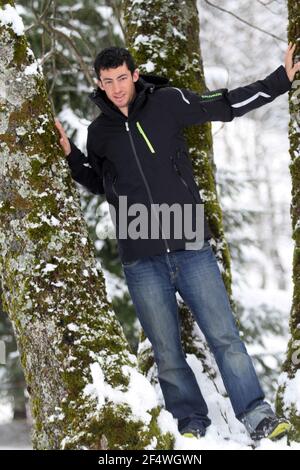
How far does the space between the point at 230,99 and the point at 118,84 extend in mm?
643

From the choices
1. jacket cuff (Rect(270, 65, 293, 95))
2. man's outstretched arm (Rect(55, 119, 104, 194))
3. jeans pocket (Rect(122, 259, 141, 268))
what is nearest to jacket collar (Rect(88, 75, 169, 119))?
man's outstretched arm (Rect(55, 119, 104, 194))

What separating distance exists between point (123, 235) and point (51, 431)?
1.25m

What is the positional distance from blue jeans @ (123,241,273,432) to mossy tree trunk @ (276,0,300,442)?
Result: 0.16 meters

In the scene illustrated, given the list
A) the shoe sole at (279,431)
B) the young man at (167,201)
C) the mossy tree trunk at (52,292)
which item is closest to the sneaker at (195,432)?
the young man at (167,201)

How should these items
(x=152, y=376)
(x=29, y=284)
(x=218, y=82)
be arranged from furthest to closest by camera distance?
(x=218, y=82), (x=152, y=376), (x=29, y=284)

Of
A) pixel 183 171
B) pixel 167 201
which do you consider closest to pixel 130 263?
pixel 167 201

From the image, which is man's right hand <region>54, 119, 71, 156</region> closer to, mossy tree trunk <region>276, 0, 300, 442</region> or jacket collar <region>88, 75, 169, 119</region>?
jacket collar <region>88, 75, 169, 119</region>

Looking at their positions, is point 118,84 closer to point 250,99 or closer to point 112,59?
point 112,59

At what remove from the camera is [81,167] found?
3529mm

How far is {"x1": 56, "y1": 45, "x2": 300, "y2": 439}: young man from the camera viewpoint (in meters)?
3.35

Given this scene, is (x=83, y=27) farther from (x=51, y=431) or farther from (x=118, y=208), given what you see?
(x=51, y=431)

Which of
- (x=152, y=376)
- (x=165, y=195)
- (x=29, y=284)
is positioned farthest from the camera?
(x=152, y=376)
